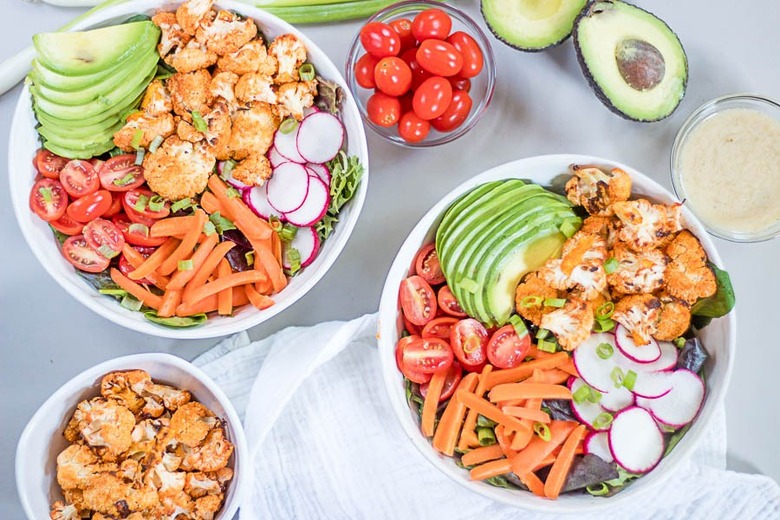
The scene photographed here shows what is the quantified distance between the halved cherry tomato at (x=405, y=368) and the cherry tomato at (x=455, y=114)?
595 millimetres

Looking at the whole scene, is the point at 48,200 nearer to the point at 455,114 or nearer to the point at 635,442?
the point at 455,114

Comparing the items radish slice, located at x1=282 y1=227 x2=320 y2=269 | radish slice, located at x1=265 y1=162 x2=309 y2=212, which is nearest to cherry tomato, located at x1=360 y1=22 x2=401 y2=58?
radish slice, located at x1=265 y1=162 x2=309 y2=212

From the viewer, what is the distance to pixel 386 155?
2.31 metres

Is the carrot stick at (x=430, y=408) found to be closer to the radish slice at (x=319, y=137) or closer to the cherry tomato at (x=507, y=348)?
the cherry tomato at (x=507, y=348)

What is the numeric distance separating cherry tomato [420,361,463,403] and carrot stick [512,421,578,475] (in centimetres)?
23

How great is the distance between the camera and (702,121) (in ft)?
7.33

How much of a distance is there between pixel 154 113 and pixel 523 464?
1244 mm

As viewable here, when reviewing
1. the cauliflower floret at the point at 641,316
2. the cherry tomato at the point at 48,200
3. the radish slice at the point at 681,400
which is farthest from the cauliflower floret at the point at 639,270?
the cherry tomato at the point at 48,200

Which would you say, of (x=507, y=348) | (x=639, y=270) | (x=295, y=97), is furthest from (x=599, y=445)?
(x=295, y=97)

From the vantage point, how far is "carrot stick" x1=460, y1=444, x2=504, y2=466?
76.5 inches

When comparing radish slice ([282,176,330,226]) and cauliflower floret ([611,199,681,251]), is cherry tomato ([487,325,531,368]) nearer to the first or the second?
cauliflower floret ([611,199,681,251])

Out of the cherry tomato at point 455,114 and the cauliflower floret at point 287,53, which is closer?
the cauliflower floret at point 287,53

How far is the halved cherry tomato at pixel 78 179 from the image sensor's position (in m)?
2.01

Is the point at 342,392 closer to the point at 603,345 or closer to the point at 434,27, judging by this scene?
the point at 603,345
